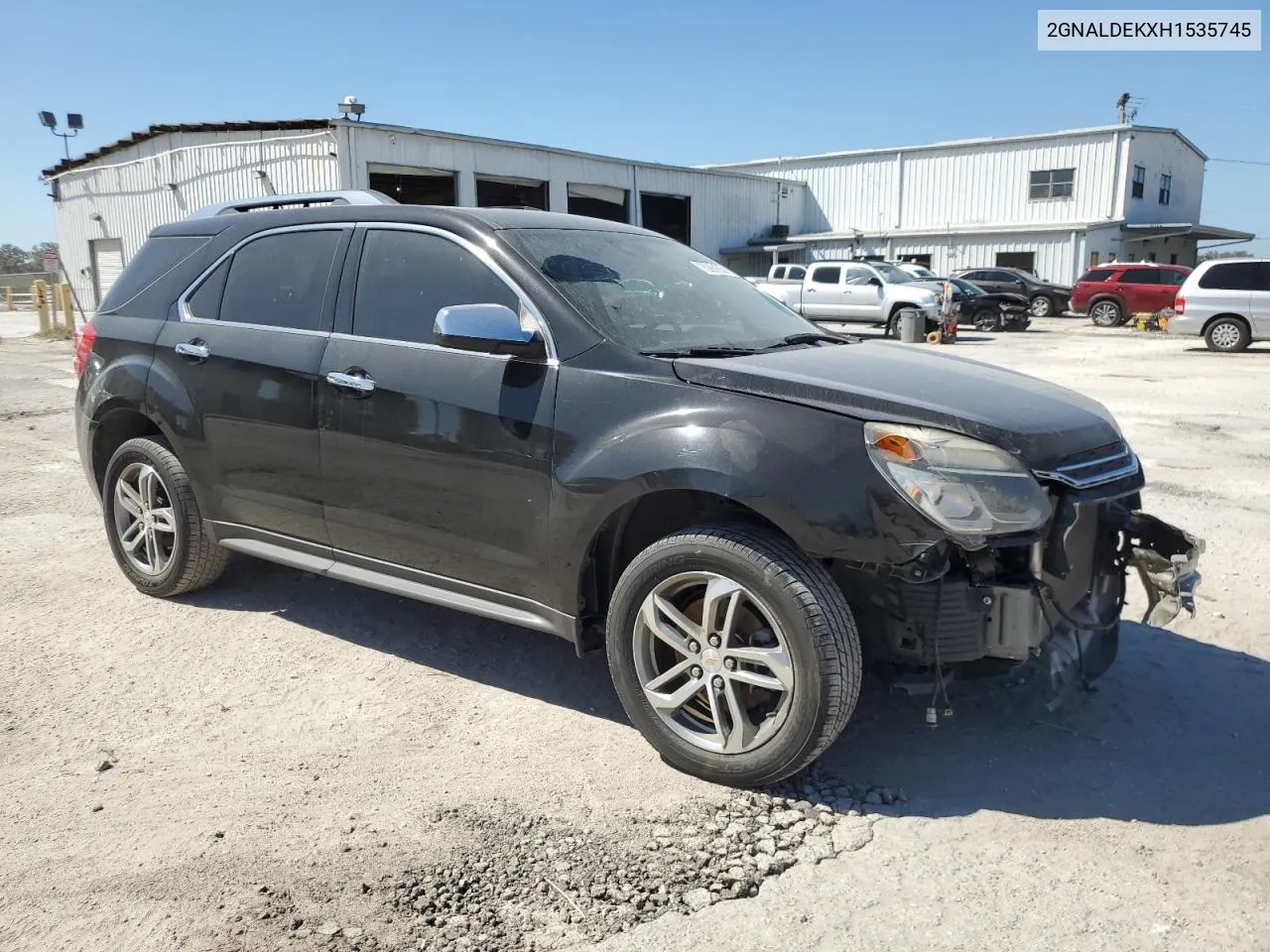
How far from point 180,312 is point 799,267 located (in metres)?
24.7

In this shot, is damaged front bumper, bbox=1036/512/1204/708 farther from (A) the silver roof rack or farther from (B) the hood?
A: (A) the silver roof rack

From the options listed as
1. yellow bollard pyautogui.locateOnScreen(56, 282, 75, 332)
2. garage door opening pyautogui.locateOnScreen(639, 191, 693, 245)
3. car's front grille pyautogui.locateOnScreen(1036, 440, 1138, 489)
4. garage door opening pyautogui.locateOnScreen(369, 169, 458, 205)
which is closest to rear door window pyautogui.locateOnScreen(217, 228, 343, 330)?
car's front grille pyautogui.locateOnScreen(1036, 440, 1138, 489)

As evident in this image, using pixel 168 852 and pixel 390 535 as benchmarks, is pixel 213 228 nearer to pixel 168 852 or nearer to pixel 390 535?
pixel 390 535

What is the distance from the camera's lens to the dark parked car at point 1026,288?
29.6m

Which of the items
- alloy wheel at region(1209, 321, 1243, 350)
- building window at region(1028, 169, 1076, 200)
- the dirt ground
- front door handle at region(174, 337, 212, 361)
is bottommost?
the dirt ground

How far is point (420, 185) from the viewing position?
100 ft

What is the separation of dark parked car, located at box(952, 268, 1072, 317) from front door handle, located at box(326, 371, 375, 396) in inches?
1087

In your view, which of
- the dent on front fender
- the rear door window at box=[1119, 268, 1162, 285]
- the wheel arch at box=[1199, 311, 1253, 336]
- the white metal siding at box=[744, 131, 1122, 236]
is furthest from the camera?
the white metal siding at box=[744, 131, 1122, 236]

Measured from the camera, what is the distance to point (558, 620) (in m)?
3.48

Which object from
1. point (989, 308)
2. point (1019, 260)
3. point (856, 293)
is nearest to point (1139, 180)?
point (1019, 260)

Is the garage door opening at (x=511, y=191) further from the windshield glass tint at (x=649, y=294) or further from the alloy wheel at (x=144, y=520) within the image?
the windshield glass tint at (x=649, y=294)

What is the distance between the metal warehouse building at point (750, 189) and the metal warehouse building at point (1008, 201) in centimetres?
5

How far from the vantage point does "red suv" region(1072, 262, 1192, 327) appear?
27.5 meters

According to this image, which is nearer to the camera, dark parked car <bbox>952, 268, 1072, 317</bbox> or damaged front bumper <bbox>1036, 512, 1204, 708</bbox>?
damaged front bumper <bbox>1036, 512, 1204, 708</bbox>
